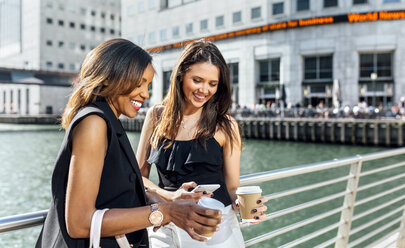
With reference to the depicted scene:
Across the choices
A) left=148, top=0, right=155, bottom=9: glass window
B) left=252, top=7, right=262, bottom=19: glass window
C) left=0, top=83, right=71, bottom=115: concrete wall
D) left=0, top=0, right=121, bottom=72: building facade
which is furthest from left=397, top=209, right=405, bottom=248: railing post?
left=0, top=0, right=121, bottom=72: building facade

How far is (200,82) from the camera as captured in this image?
2.33 m

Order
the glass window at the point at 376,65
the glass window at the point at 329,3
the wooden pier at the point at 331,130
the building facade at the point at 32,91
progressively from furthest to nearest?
the building facade at the point at 32,91 < the glass window at the point at 329,3 < the glass window at the point at 376,65 < the wooden pier at the point at 331,130

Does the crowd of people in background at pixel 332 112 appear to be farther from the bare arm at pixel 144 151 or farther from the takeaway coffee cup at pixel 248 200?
the takeaway coffee cup at pixel 248 200

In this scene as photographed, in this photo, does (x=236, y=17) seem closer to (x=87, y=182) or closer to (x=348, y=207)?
(x=348, y=207)

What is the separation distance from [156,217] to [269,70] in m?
40.4

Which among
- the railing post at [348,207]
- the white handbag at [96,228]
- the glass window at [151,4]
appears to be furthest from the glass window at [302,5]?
the white handbag at [96,228]

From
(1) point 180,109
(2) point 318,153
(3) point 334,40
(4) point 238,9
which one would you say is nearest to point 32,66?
(4) point 238,9

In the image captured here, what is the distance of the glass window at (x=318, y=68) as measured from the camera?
123 ft

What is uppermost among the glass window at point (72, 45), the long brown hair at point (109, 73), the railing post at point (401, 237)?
the glass window at point (72, 45)

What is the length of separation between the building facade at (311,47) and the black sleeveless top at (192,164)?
3009cm

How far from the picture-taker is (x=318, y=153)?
2212 centimetres

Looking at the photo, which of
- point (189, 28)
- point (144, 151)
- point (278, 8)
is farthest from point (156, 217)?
point (189, 28)

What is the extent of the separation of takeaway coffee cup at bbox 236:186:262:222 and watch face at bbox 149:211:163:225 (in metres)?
0.64

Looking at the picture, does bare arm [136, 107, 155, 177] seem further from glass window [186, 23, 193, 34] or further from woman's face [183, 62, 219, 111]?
glass window [186, 23, 193, 34]
